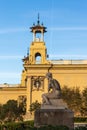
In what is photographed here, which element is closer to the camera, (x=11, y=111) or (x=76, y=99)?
(x=76, y=99)

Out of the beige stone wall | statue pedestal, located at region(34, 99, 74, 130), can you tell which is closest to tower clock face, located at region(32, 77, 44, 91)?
A: the beige stone wall

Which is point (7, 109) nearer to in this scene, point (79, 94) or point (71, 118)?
point (79, 94)

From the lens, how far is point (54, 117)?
102 feet

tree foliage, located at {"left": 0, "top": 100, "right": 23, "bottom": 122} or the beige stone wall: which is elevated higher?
the beige stone wall

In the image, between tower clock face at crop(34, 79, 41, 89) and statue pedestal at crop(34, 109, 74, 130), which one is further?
tower clock face at crop(34, 79, 41, 89)

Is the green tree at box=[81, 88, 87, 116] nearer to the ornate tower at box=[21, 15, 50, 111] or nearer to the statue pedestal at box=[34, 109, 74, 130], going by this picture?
the ornate tower at box=[21, 15, 50, 111]

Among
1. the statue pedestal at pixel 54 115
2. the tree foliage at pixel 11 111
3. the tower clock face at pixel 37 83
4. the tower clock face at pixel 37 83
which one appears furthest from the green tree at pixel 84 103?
the statue pedestal at pixel 54 115

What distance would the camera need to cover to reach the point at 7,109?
298 ft

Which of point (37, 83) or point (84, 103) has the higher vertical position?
point (37, 83)

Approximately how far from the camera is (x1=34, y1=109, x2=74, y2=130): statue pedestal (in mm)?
31016

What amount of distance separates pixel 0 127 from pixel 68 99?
55717 mm

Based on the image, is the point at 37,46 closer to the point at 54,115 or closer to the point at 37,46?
the point at 37,46

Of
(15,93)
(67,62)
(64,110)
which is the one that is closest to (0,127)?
(64,110)

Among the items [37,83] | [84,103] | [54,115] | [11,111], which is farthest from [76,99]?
[54,115]
